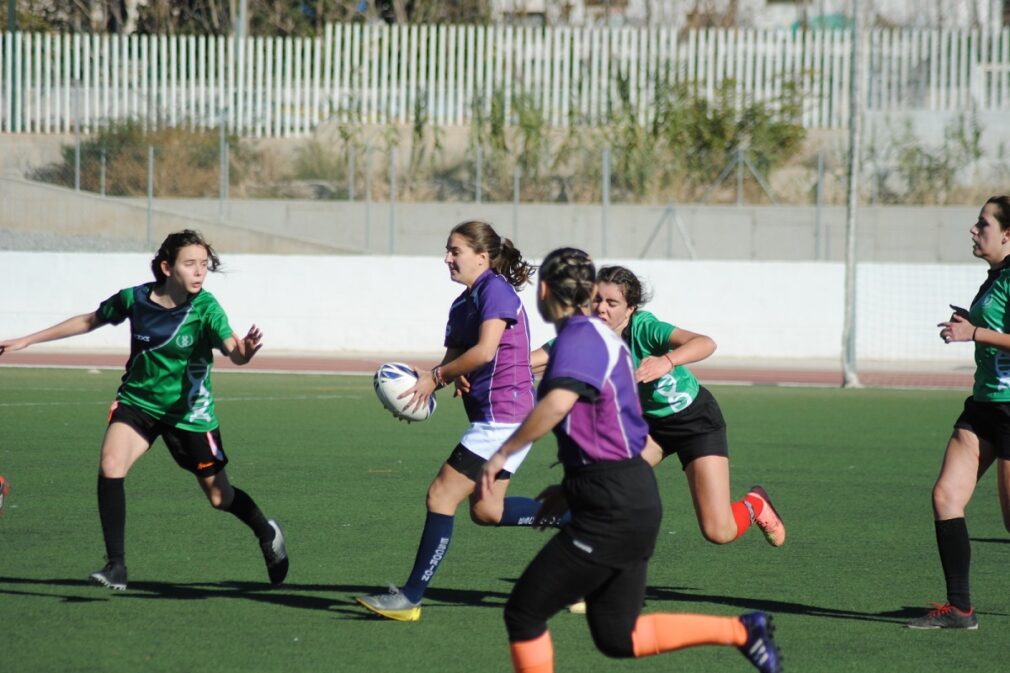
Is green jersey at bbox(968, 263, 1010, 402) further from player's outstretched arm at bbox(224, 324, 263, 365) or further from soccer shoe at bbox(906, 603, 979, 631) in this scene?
player's outstretched arm at bbox(224, 324, 263, 365)

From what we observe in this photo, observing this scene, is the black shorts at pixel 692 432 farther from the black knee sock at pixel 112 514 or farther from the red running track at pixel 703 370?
the red running track at pixel 703 370

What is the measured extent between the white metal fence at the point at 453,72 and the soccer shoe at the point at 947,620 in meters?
26.2

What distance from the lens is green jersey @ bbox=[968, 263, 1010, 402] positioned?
6531mm

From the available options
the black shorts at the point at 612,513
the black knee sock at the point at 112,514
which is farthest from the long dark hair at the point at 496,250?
the black knee sock at the point at 112,514

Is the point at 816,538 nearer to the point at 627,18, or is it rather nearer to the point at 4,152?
the point at 4,152

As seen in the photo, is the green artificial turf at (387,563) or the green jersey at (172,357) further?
the green jersey at (172,357)

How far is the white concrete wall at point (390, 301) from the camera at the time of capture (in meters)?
24.5

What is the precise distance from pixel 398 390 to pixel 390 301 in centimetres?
1811

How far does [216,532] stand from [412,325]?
1610 centimetres

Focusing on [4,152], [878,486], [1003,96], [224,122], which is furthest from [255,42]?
[878,486]

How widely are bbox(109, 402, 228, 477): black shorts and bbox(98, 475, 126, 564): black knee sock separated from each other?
307mm

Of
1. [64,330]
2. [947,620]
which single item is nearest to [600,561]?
[947,620]

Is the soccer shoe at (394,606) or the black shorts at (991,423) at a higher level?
the black shorts at (991,423)

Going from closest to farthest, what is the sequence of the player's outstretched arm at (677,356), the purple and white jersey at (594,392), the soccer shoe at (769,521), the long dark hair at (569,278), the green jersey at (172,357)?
the purple and white jersey at (594,392) < the long dark hair at (569,278) < the player's outstretched arm at (677,356) < the green jersey at (172,357) < the soccer shoe at (769,521)
